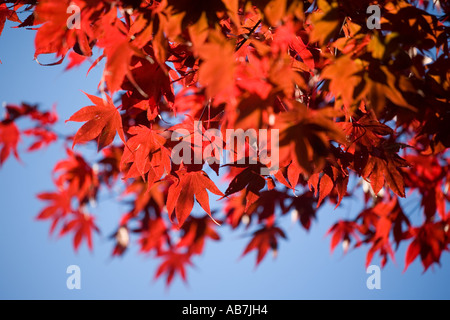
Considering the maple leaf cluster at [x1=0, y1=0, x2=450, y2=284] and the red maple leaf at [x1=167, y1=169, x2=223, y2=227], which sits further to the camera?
the red maple leaf at [x1=167, y1=169, x2=223, y2=227]

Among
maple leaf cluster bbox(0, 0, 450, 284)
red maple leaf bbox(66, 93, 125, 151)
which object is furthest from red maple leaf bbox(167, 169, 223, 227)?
red maple leaf bbox(66, 93, 125, 151)

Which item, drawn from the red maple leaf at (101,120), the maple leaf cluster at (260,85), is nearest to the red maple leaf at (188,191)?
the maple leaf cluster at (260,85)

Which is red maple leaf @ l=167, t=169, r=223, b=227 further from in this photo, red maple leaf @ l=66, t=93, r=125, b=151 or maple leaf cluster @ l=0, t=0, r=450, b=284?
red maple leaf @ l=66, t=93, r=125, b=151

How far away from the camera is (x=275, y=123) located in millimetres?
690

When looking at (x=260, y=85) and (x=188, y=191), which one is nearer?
(x=260, y=85)

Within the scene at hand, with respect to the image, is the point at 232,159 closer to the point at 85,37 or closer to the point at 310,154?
the point at 310,154

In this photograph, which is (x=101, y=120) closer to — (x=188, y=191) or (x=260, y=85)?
(x=188, y=191)

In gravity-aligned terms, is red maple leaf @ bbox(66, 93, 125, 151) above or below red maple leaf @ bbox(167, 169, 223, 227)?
above

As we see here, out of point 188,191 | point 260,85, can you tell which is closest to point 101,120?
point 188,191

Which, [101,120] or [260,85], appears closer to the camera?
A: [260,85]

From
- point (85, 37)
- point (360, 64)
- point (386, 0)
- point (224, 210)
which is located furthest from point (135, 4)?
point (224, 210)

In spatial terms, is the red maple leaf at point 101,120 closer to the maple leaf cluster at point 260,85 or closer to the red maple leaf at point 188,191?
the maple leaf cluster at point 260,85

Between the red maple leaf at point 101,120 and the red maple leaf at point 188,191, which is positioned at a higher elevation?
the red maple leaf at point 101,120

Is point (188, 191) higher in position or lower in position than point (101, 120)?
lower
